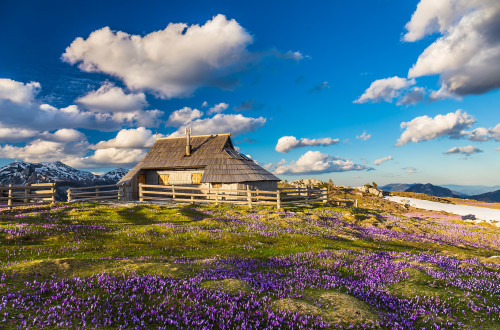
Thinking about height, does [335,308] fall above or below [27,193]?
below

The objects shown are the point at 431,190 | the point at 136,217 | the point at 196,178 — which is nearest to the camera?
the point at 136,217

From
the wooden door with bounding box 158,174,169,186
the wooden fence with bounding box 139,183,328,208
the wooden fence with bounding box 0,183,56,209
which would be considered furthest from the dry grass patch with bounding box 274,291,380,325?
the wooden door with bounding box 158,174,169,186

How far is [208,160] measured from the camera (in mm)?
42844

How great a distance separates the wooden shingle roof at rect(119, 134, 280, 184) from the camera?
39781 millimetres

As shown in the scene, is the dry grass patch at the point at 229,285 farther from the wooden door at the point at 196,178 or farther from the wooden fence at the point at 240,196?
the wooden door at the point at 196,178

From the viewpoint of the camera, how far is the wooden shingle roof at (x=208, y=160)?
39781 millimetres

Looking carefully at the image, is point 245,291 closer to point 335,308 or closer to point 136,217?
point 335,308

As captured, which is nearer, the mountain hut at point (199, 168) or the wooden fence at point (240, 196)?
the wooden fence at point (240, 196)

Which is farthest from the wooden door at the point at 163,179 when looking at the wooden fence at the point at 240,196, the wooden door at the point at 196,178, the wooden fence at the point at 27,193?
the wooden fence at the point at 27,193

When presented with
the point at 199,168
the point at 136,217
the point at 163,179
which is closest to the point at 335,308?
the point at 136,217

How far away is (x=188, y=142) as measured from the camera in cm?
4575

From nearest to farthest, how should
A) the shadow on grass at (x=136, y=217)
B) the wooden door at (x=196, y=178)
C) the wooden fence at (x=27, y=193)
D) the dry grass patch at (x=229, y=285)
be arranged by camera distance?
the dry grass patch at (x=229, y=285)
the shadow on grass at (x=136, y=217)
the wooden fence at (x=27, y=193)
the wooden door at (x=196, y=178)

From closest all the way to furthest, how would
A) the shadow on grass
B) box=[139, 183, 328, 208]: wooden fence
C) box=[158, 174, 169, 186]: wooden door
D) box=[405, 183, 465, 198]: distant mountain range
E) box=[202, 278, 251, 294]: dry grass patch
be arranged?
box=[202, 278, 251, 294]: dry grass patch → the shadow on grass → box=[139, 183, 328, 208]: wooden fence → box=[158, 174, 169, 186]: wooden door → box=[405, 183, 465, 198]: distant mountain range

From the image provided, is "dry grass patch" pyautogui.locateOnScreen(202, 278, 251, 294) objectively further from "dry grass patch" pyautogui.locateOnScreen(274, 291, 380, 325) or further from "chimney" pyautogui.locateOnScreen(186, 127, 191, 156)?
"chimney" pyautogui.locateOnScreen(186, 127, 191, 156)
